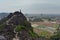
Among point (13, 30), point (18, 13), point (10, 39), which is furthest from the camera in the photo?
point (18, 13)

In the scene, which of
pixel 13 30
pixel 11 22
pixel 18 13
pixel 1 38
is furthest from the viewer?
pixel 18 13

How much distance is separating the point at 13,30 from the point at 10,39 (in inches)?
76.5

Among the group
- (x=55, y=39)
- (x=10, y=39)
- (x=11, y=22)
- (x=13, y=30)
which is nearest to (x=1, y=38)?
(x=10, y=39)

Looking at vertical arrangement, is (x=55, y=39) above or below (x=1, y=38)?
below

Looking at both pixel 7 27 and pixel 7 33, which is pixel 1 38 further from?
pixel 7 27

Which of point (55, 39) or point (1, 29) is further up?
point (1, 29)

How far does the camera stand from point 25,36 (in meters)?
21.5

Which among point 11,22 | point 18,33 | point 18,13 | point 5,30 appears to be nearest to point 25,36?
point 18,33

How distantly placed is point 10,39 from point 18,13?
352 inches

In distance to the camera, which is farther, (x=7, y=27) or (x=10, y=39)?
(x=7, y=27)

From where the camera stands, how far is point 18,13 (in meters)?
29.5

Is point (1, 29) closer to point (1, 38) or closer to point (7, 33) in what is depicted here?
point (7, 33)

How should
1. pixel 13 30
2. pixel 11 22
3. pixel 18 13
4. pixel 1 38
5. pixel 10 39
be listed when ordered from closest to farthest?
pixel 1 38 → pixel 10 39 → pixel 13 30 → pixel 11 22 → pixel 18 13

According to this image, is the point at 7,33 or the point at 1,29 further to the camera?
the point at 1,29
